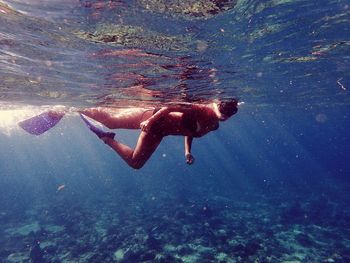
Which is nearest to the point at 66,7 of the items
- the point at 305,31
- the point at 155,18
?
the point at 155,18

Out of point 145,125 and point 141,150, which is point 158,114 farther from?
point 141,150

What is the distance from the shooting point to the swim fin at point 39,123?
40.1ft

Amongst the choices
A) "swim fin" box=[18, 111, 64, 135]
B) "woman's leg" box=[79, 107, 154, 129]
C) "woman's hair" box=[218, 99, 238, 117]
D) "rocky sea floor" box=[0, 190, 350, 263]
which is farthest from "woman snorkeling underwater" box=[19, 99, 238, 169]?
"rocky sea floor" box=[0, 190, 350, 263]

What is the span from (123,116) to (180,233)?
42.0 feet

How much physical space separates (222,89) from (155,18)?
1107 centimetres

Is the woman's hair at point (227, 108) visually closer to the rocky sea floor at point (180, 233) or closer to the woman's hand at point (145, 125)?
the woman's hand at point (145, 125)

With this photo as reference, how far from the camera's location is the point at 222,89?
1922cm

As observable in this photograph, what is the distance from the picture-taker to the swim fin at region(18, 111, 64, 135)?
40.1ft

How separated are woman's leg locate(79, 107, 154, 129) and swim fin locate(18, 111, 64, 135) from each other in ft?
5.03

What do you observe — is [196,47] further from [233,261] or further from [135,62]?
[233,261]

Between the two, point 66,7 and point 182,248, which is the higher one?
point 66,7

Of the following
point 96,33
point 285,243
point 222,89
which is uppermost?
point 96,33

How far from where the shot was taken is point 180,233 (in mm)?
21438

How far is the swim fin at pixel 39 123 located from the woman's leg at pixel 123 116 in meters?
1.53
